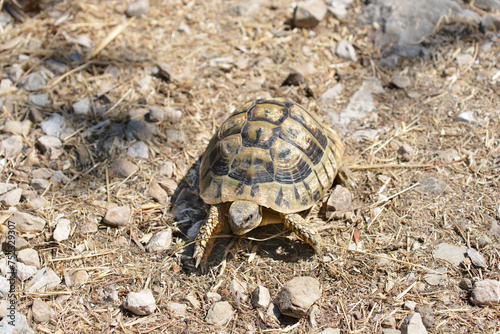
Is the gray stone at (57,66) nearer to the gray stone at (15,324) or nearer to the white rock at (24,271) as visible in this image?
the white rock at (24,271)

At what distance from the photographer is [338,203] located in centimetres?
289

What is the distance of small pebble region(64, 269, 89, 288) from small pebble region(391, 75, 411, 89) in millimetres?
3082

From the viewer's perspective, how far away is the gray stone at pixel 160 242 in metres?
2.75

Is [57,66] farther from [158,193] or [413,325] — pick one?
[413,325]

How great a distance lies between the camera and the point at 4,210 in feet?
9.19

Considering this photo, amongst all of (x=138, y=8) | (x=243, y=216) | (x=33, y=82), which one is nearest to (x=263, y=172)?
(x=243, y=216)

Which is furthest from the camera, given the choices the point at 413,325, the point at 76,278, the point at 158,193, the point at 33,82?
the point at 33,82

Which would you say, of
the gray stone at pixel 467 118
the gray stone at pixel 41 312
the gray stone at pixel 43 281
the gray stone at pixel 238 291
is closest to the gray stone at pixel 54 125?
the gray stone at pixel 43 281

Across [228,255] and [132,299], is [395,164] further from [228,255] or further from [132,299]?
[132,299]

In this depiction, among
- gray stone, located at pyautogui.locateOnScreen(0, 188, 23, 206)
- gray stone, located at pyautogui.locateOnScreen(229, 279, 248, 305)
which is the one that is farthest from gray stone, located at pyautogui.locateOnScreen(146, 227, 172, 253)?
gray stone, located at pyautogui.locateOnScreen(0, 188, 23, 206)

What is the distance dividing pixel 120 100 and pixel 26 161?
953 millimetres

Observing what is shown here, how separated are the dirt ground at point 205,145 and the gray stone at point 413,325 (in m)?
0.08

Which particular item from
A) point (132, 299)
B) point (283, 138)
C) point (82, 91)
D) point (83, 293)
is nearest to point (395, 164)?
point (283, 138)

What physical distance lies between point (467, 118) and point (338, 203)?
4.92 feet
